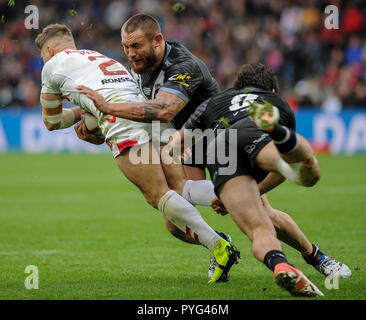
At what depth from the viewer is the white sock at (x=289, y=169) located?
4656 mm

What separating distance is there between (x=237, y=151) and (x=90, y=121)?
1701 millimetres

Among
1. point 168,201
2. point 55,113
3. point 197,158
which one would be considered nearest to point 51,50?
point 55,113

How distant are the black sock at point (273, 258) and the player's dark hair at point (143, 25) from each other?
2.22 m

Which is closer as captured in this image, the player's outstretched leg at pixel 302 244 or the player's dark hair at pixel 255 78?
the player's dark hair at pixel 255 78

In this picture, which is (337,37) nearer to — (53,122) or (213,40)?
(213,40)

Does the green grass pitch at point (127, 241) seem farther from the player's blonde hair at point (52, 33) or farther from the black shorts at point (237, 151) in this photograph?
the player's blonde hair at point (52, 33)

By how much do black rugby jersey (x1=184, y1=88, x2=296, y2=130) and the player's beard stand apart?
0.67 metres

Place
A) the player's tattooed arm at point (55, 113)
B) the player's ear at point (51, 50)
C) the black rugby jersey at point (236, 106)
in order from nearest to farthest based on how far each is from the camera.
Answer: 1. the black rugby jersey at point (236, 106)
2. the player's tattooed arm at point (55, 113)
3. the player's ear at point (51, 50)

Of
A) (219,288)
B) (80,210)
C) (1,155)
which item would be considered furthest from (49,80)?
(1,155)

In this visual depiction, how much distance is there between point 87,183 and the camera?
46.9 ft

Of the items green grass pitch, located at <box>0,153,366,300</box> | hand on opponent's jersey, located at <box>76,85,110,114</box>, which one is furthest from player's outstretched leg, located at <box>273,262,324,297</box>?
hand on opponent's jersey, located at <box>76,85,110,114</box>

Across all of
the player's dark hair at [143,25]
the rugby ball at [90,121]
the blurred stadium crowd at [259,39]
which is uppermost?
the blurred stadium crowd at [259,39]

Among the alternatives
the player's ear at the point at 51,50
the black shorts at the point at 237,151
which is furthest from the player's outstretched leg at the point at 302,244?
the player's ear at the point at 51,50

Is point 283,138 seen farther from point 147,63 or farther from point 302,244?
point 147,63
